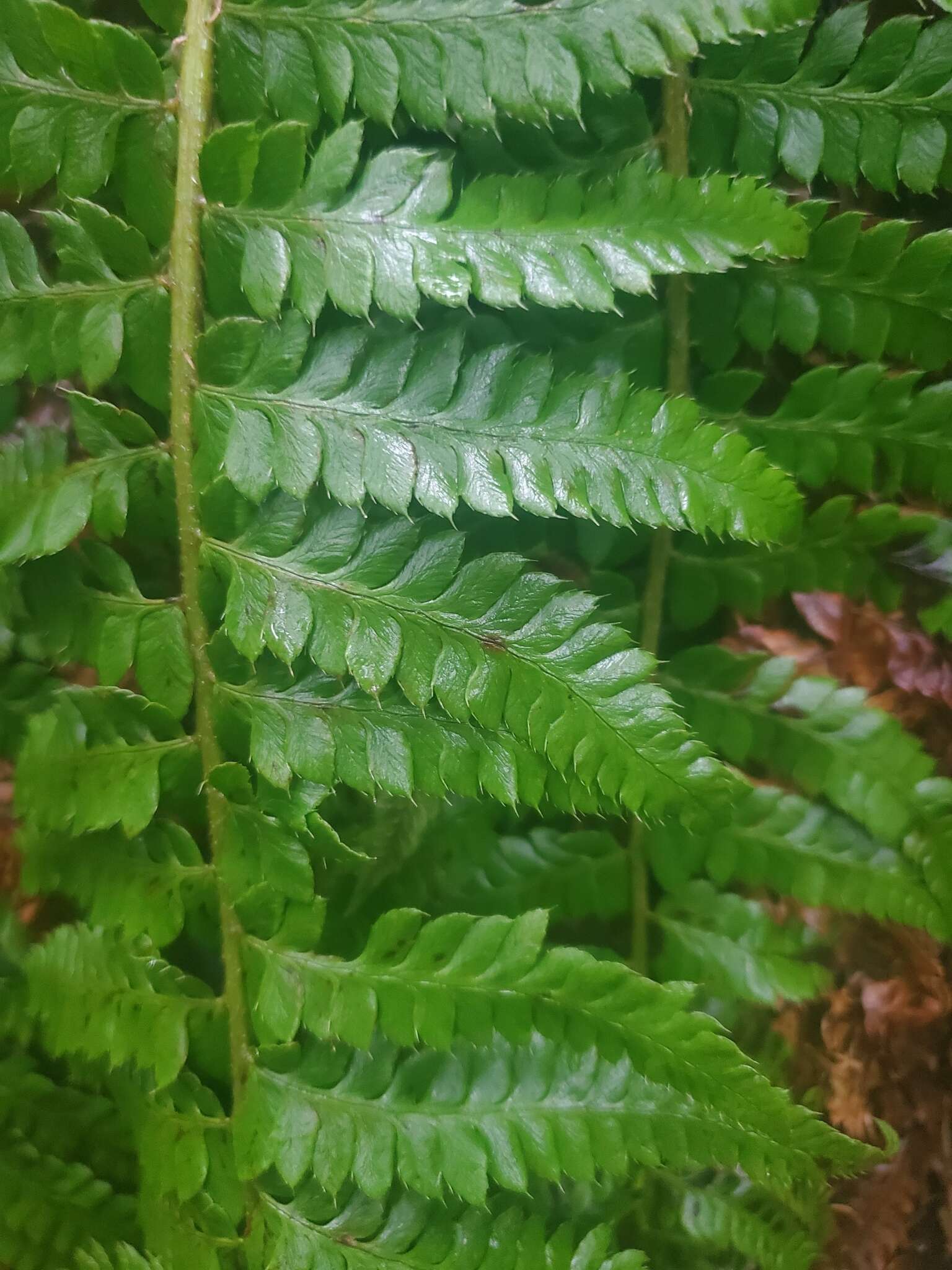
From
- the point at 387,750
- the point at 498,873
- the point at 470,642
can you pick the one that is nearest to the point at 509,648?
the point at 470,642

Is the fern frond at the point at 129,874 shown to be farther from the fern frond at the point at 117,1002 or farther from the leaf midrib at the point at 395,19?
the leaf midrib at the point at 395,19

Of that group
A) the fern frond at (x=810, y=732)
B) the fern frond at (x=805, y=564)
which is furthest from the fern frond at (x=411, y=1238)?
the fern frond at (x=805, y=564)

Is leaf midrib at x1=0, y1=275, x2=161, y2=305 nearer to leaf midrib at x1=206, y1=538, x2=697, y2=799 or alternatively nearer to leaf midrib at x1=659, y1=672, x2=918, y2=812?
leaf midrib at x1=206, y1=538, x2=697, y2=799

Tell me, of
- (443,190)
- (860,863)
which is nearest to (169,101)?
(443,190)

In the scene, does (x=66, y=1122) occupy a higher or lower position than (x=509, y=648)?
lower

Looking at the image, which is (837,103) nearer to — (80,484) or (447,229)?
(447,229)

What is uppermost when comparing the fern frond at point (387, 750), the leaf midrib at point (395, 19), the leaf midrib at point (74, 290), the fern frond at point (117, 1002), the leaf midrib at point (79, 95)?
the leaf midrib at point (395, 19)

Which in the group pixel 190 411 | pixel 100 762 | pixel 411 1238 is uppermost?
pixel 190 411
